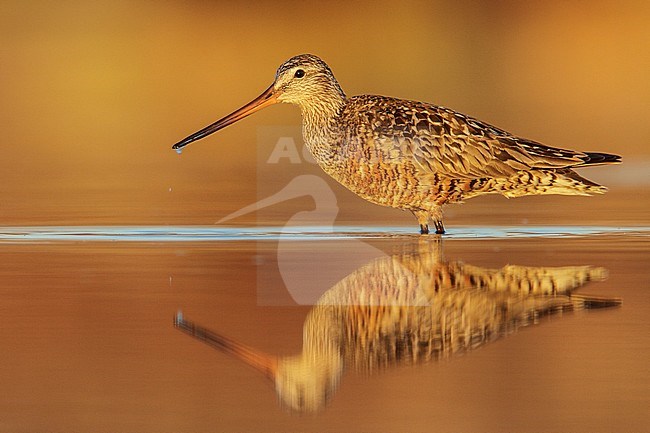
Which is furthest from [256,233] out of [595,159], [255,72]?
[255,72]

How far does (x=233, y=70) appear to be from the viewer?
19328 millimetres

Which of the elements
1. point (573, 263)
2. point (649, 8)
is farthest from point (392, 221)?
point (649, 8)

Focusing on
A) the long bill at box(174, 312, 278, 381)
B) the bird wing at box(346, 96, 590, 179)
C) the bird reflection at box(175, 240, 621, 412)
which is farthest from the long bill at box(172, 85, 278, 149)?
the long bill at box(174, 312, 278, 381)

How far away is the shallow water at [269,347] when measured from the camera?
14.3ft

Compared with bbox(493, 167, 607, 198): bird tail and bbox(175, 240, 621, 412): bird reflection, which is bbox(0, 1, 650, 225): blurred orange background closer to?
bbox(493, 167, 607, 198): bird tail

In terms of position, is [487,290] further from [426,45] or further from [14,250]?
[426,45]

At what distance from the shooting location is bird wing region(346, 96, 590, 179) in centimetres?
923

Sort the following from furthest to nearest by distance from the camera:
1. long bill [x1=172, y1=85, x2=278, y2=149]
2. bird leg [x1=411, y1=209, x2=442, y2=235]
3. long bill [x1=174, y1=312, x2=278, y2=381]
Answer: long bill [x1=172, y1=85, x2=278, y2=149] → bird leg [x1=411, y1=209, x2=442, y2=235] → long bill [x1=174, y1=312, x2=278, y2=381]

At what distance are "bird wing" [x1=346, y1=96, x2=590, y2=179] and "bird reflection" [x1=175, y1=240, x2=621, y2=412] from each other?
183cm

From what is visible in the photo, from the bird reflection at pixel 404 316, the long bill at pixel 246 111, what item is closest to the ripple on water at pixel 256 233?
the long bill at pixel 246 111

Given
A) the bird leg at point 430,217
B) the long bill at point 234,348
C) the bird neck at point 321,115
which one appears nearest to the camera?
the long bill at point 234,348

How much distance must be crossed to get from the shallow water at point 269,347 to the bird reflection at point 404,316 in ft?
0.14

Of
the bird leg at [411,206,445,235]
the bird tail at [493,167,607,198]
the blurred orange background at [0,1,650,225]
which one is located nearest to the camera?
the bird leg at [411,206,445,235]

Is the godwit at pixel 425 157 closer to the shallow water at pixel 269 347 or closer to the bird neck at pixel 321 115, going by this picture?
the bird neck at pixel 321 115
